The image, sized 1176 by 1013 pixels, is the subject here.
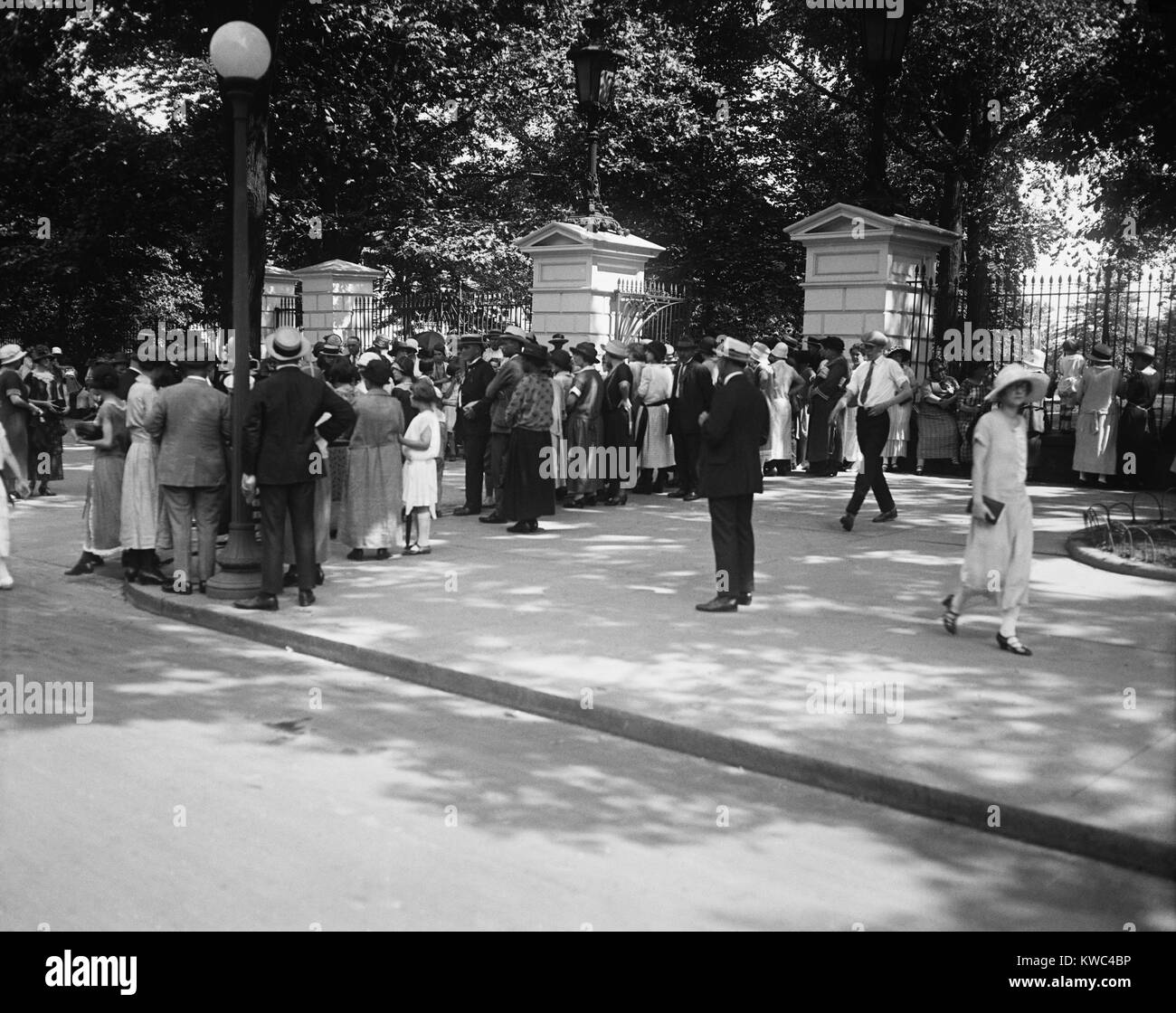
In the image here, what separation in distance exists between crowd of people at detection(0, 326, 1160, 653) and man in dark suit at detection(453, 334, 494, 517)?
0.02m

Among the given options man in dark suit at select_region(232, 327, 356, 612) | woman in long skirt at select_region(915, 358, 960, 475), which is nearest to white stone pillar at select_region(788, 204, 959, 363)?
woman in long skirt at select_region(915, 358, 960, 475)

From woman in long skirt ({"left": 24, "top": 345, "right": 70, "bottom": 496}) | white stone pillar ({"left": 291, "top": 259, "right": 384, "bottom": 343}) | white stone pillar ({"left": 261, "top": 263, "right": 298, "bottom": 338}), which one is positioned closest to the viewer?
woman in long skirt ({"left": 24, "top": 345, "right": 70, "bottom": 496})

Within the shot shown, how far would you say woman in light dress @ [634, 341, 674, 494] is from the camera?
1562 centimetres

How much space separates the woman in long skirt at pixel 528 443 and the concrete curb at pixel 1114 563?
16.2 feet

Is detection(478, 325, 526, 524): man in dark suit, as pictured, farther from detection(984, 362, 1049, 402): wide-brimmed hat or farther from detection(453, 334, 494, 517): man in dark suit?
detection(984, 362, 1049, 402): wide-brimmed hat

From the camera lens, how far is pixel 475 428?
13836 mm

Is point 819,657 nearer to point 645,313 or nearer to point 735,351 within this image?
point 735,351

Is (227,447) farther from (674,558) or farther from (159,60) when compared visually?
(159,60)

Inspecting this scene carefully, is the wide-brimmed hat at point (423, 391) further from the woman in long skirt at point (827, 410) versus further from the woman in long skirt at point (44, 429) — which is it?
the woman in long skirt at point (827, 410)

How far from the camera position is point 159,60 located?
1206 inches

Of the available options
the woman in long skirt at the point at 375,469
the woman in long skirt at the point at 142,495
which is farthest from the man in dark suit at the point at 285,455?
the woman in long skirt at the point at 375,469

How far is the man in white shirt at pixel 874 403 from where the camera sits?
1225cm

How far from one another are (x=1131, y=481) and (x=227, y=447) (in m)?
11.5
